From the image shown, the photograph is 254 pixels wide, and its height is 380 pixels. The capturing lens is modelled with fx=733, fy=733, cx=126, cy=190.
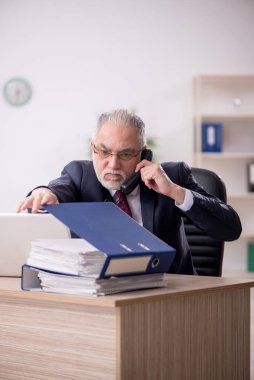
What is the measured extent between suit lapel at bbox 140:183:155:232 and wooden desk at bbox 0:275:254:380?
0.63 meters

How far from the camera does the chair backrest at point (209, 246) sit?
122 inches

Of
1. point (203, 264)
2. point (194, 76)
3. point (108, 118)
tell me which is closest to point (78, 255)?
point (108, 118)

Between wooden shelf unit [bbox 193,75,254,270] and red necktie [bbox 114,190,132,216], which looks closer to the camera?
red necktie [bbox 114,190,132,216]

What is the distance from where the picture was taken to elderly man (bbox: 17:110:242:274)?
2619 millimetres

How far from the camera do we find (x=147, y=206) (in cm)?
269

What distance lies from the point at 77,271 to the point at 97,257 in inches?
2.3

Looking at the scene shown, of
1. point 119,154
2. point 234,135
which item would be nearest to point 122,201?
point 119,154

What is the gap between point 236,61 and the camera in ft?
24.9

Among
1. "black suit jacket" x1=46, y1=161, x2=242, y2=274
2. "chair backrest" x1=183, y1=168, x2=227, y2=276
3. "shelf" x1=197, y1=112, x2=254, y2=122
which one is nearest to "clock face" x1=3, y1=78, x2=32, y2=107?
"shelf" x1=197, y1=112, x2=254, y2=122

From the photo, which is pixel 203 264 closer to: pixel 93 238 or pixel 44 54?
pixel 93 238

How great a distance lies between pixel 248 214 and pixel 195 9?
86.0 inches

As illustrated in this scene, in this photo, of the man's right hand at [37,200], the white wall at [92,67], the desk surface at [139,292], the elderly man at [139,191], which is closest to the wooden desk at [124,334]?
the desk surface at [139,292]

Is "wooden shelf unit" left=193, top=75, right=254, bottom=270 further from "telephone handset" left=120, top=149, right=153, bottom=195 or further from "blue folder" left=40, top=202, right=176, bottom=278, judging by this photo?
"blue folder" left=40, top=202, right=176, bottom=278

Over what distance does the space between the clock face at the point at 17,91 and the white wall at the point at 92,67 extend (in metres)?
0.06
